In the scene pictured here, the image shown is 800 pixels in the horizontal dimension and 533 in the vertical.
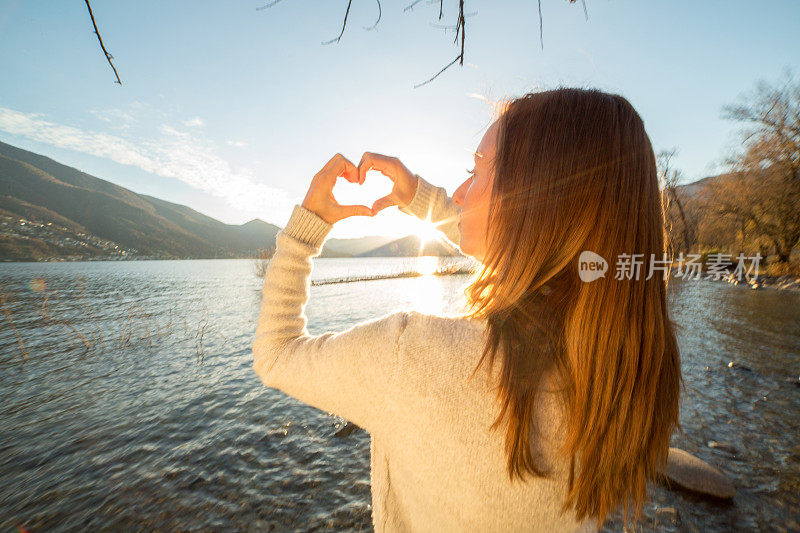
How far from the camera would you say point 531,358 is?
2.99 feet

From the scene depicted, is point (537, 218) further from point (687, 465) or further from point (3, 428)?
point (3, 428)

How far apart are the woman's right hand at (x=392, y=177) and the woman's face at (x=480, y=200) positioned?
1.33 feet

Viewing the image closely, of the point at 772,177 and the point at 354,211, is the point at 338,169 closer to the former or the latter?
the point at 354,211

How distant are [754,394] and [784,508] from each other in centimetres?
368

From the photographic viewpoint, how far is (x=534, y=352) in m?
0.94

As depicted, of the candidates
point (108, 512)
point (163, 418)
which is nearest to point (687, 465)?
point (108, 512)

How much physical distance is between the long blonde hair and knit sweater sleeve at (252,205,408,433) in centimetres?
32

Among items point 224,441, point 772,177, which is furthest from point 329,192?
point 772,177

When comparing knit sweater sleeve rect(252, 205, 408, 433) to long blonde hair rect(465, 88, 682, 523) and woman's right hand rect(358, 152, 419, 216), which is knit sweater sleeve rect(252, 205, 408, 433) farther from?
woman's right hand rect(358, 152, 419, 216)

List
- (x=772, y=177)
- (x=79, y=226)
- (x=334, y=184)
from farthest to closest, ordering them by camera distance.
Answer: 1. (x=79, y=226)
2. (x=772, y=177)
3. (x=334, y=184)

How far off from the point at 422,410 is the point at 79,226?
545 ft

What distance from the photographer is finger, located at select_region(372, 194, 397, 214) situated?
56.9 inches

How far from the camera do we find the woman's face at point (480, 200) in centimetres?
117

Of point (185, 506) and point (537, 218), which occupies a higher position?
point (537, 218)
